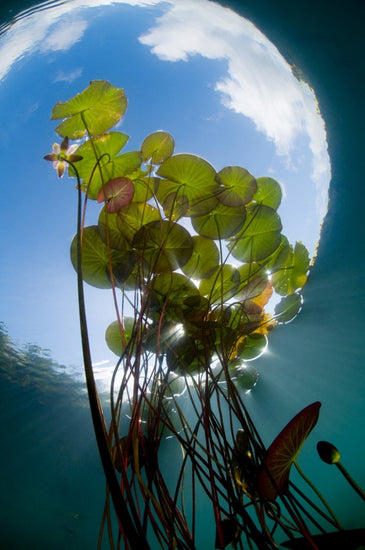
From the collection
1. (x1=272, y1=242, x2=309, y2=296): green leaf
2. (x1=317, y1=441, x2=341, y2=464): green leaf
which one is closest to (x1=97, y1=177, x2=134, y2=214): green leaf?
(x1=272, y1=242, x2=309, y2=296): green leaf

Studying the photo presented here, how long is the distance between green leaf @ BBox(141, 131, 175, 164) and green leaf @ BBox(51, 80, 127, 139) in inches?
3.2

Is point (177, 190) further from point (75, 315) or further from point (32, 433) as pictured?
point (32, 433)

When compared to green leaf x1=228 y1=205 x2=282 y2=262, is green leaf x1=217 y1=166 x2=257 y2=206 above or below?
above

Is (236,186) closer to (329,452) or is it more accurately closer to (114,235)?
(114,235)

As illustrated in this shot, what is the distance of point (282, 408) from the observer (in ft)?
5.08

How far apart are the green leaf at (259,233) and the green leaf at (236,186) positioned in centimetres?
5

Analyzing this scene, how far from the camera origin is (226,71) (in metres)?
1.12

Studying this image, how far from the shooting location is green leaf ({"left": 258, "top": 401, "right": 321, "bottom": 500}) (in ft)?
1.05

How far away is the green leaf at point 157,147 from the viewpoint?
548 mm

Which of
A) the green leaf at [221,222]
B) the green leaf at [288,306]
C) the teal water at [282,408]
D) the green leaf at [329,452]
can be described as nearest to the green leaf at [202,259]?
the green leaf at [221,222]

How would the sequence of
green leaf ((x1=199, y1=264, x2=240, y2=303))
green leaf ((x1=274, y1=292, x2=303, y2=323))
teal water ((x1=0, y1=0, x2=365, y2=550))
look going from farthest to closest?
teal water ((x1=0, y1=0, x2=365, y2=550))
green leaf ((x1=274, y1=292, x2=303, y2=323))
green leaf ((x1=199, y1=264, x2=240, y2=303))

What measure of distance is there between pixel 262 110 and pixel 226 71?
0.80 ft

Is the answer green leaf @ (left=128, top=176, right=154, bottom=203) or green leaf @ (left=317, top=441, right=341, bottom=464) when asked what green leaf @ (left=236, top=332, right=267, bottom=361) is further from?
green leaf @ (left=128, top=176, right=154, bottom=203)

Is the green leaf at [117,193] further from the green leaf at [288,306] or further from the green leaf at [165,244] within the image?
the green leaf at [288,306]
